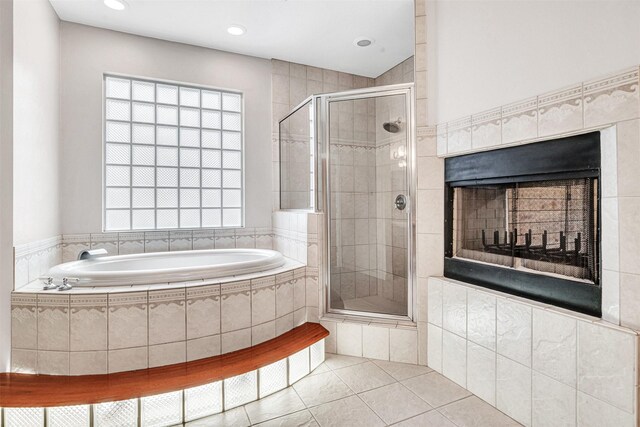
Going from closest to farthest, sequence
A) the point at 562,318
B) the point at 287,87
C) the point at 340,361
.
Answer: the point at 562,318
the point at 340,361
the point at 287,87

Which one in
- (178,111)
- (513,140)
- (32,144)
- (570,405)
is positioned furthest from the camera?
(178,111)

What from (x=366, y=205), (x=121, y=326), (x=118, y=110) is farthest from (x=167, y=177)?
(x=366, y=205)

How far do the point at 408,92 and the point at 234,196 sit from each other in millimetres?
1817

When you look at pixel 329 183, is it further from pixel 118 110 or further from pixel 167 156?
pixel 118 110

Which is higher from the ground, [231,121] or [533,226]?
[231,121]

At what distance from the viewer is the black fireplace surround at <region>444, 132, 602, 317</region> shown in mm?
1396

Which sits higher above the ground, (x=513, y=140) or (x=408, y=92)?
(x=408, y=92)

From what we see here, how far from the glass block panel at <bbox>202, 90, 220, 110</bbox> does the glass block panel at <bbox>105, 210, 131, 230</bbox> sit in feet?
3.90

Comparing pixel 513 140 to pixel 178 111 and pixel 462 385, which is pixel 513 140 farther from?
pixel 178 111

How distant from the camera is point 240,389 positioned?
1.73 m

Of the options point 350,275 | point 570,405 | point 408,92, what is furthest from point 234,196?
point 570,405

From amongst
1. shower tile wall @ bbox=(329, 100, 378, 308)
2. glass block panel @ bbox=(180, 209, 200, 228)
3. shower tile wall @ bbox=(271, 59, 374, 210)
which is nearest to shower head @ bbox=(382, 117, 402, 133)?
shower tile wall @ bbox=(329, 100, 378, 308)

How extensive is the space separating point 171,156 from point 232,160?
1.75ft

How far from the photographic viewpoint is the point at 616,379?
4.01ft
